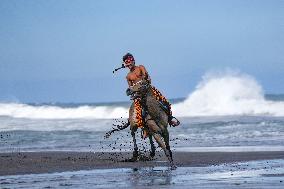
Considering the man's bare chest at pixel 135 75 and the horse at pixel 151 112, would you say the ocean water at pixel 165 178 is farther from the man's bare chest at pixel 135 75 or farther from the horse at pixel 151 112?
the man's bare chest at pixel 135 75

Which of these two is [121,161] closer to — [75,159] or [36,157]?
[75,159]

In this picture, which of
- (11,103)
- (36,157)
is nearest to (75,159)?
(36,157)

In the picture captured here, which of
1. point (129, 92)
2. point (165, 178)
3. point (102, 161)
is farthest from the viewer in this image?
point (102, 161)

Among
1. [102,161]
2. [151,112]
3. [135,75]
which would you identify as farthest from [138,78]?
[102,161]

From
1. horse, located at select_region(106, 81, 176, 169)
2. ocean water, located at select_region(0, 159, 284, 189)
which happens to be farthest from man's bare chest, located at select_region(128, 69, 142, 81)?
ocean water, located at select_region(0, 159, 284, 189)

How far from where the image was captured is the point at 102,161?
52.9ft

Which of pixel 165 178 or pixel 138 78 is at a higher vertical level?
pixel 138 78

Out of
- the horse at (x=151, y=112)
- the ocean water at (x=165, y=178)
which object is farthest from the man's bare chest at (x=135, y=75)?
the ocean water at (x=165, y=178)

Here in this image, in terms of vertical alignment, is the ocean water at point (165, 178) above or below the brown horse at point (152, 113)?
below

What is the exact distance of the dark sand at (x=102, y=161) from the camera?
47.5 feet

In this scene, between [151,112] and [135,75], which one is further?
[135,75]

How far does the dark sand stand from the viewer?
1447 centimetres

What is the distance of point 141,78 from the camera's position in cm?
1419

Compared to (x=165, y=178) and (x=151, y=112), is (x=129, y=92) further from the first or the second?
(x=165, y=178)
